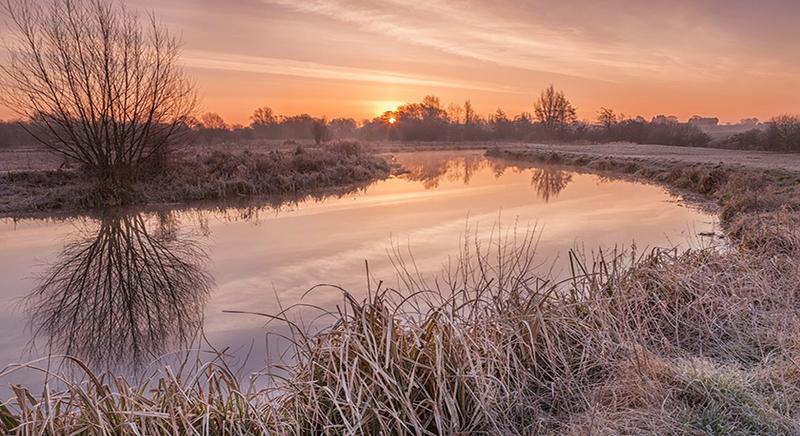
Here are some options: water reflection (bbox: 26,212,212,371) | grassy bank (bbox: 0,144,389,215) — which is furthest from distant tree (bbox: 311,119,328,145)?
water reflection (bbox: 26,212,212,371)

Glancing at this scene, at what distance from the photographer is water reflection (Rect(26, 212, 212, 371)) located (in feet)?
14.8

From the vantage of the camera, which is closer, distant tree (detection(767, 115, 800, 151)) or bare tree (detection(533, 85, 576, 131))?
distant tree (detection(767, 115, 800, 151))

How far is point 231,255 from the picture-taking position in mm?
7723

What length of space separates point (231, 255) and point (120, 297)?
211 cm

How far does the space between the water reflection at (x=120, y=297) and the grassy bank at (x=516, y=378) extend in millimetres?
872

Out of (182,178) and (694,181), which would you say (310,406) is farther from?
(694,181)

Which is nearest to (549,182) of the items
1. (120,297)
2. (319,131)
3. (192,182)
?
(192,182)

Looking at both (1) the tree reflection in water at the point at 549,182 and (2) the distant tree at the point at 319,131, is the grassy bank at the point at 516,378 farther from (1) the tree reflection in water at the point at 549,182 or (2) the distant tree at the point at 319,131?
(2) the distant tree at the point at 319,131

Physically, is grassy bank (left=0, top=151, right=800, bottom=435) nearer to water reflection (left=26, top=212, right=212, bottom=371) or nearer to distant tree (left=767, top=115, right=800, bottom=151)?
water reflection (left=26, top=212, right=212, bottom=371)

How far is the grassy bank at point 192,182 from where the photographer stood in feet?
38.6

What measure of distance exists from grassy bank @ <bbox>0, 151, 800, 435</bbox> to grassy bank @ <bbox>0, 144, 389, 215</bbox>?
10.2m

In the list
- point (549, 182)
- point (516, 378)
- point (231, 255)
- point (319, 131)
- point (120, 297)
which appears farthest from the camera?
point (319, 131)

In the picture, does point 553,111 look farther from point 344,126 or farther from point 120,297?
point 120,297

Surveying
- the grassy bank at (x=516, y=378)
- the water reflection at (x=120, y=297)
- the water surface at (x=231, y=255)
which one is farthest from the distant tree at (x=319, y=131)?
the grassy bank at (x=516, y=378)
